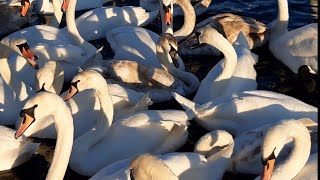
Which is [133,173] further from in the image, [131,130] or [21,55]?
[21,55]

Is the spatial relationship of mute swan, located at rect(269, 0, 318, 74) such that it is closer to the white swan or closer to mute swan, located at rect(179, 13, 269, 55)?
mute swan, located at rect(179, 13, 269, 55)

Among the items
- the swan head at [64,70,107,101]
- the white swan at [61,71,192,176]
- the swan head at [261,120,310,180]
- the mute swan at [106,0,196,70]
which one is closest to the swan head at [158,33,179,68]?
the mute swan at [106,0,196,70]

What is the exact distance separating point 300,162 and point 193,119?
203cm

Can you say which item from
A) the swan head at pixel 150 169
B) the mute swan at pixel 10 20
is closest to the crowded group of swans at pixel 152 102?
the swan head at pixel 150 169

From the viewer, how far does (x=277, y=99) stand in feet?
29.7

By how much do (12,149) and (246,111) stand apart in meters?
2.97

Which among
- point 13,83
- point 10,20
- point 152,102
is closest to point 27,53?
point 13,83

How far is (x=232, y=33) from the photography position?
38.8 ft

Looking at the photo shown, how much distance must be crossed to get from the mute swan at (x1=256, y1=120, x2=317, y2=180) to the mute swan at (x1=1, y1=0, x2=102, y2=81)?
13.9ft

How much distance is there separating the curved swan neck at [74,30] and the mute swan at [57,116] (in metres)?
4.01

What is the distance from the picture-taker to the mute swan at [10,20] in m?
13.3

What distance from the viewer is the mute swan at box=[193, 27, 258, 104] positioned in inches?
391

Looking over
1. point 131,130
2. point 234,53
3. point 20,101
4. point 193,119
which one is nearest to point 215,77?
point 234,53

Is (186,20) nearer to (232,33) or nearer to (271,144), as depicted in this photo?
(232,33)
